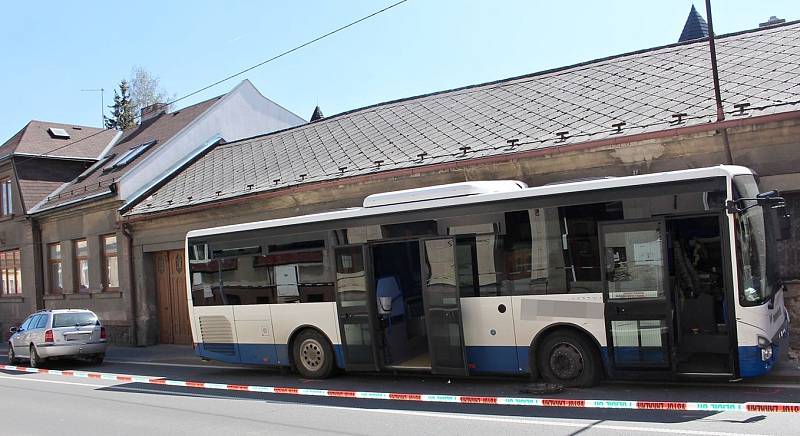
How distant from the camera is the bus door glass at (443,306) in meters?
9.96

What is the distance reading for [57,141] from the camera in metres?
30.2

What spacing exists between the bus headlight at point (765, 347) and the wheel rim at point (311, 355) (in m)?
6.74

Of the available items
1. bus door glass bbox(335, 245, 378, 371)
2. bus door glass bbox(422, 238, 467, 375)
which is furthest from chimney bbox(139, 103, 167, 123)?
bus door glass bbox(422, 238, 467, 375)

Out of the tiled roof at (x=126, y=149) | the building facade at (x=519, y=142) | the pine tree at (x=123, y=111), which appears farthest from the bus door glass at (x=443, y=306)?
the pine tree at (x=123, y=111)

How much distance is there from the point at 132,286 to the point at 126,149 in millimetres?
7850

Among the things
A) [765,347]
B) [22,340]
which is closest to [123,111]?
[22,340]

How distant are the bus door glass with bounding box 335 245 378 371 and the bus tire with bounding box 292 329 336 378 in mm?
539

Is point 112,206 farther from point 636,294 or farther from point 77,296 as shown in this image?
point 636,294

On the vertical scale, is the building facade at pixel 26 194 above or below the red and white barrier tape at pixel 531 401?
above

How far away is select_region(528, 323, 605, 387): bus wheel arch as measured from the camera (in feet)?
29.8

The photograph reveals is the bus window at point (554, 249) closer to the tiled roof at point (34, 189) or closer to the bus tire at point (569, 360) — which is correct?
the bus tire at point (569, 360)

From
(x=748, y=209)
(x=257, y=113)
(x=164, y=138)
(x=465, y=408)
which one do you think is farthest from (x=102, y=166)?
(x=748, y=209)

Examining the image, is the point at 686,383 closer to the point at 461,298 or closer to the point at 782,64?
the point at 461,298

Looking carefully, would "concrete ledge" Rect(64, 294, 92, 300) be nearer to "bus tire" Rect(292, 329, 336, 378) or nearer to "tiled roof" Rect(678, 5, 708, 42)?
"bus tire" Rect(292, 329, 336, 378)
